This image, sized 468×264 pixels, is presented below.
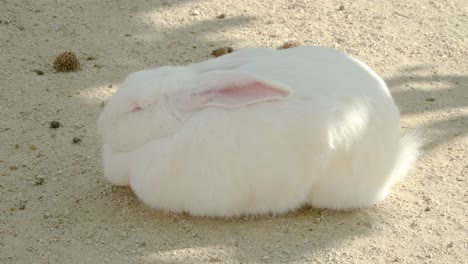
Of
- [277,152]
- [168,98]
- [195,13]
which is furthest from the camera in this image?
[195,13]

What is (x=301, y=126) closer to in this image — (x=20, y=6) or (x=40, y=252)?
(x=40, y=252)

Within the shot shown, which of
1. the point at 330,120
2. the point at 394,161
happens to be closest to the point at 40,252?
the point at 330,120

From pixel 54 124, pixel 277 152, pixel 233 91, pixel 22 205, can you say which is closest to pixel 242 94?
pixel 233 91

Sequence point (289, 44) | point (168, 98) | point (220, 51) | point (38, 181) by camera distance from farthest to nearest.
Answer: point (289, 44), point (220, 51), point (38, 181), point (168, 98)

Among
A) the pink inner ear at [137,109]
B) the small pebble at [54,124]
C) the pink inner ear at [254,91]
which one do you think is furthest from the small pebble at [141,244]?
the small pebble at [54,124]

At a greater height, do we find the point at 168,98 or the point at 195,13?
the point at 168,98

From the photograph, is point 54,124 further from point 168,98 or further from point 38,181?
point 168,98

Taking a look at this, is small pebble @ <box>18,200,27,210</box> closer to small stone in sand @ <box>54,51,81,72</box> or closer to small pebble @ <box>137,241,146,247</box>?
small pebble @ <box>137,241,146,247</box>
